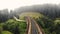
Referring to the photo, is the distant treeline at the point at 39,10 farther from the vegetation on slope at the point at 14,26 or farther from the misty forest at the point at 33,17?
the vegetation on slope at the point at 14,26

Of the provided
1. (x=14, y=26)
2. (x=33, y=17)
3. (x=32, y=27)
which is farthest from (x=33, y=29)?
(x=14, y=26)

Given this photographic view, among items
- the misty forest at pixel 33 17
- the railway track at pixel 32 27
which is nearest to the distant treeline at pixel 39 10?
the misty forest at pixel 33 17

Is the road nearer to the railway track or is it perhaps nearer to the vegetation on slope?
the railway track

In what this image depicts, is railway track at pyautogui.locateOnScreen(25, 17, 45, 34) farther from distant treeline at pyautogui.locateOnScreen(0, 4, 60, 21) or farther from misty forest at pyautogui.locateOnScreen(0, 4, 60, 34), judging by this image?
distant treeline at pyautogui.locateOnScreen(0, 4, 60, 21)

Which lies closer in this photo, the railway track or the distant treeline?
the railway track

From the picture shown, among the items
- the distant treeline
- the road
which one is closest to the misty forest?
the distant treeline

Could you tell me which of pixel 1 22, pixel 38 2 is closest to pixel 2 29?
pixel 1 22

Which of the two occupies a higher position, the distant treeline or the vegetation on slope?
the distant treeline

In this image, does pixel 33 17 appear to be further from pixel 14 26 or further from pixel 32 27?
pixel 14 26
